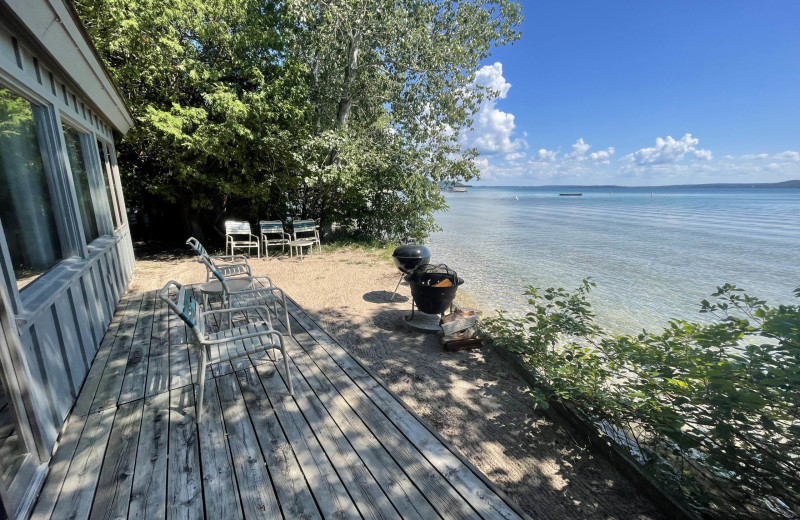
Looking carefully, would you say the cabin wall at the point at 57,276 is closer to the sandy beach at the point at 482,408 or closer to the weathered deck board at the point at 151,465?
the weathered deck board at the point at 151,465

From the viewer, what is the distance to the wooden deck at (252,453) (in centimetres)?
169

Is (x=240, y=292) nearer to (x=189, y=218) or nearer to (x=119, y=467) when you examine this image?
(x=119, y=467)

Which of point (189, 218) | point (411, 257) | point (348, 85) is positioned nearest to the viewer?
point (411, 257)

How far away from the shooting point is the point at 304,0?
786cm

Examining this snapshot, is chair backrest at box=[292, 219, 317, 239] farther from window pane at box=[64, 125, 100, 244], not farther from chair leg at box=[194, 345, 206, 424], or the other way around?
chair leg at box=[194, 345, 206, 424]

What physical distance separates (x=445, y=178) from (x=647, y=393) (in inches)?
396

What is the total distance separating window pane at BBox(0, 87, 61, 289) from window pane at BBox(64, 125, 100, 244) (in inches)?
40.3

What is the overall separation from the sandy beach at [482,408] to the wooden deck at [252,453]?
0.61m

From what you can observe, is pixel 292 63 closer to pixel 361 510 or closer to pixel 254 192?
pixel 254 192

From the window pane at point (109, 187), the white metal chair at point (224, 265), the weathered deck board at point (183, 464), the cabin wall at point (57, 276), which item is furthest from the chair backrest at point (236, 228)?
the weathered deck board at point (183, 464)

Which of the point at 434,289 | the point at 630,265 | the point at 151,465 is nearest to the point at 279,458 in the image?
the point at 151,465

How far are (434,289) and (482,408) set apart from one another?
5.52 feet

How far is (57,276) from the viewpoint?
105 inches

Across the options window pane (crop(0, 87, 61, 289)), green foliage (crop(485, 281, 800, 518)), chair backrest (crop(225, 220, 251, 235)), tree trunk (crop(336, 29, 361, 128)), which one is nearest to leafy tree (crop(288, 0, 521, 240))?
tree trunk (crop(336, 29, 361, 128))
